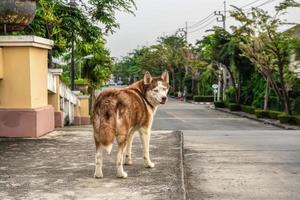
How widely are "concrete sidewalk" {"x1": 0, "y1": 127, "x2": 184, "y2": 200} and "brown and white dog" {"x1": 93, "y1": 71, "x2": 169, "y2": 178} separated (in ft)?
1.03

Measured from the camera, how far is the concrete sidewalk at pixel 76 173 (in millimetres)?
6043

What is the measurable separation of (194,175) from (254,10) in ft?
100

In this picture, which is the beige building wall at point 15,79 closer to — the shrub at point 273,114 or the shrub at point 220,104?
the shrub at point 273,114

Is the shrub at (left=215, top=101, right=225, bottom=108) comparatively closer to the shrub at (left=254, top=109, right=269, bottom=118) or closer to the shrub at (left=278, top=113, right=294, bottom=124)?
the shrub at (left=254, top=109, right=269, bottom=118)

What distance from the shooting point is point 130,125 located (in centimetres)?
711

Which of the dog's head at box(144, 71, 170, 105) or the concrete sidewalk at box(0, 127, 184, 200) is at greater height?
the dog's head at box(144, 71, 170, 105)

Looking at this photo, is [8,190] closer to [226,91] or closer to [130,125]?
[130,125]

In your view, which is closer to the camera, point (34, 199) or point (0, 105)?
point (34, 199)

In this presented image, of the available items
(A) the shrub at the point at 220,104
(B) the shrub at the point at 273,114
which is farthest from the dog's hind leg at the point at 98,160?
(A) the shrub at the point at 220,104

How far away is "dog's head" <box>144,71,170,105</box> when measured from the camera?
7402mm

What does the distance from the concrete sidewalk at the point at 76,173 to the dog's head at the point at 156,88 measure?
0.94 meters

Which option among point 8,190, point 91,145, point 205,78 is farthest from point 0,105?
→ point 205,78

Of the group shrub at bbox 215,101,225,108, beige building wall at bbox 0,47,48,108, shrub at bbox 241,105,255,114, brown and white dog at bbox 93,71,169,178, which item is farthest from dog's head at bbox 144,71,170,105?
shrub at bbox 215,101,225,108

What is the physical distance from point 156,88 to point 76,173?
4.96 ft
